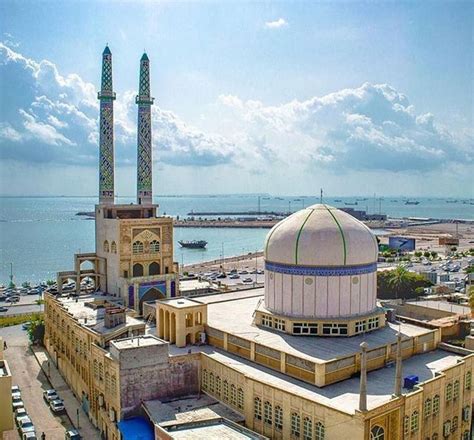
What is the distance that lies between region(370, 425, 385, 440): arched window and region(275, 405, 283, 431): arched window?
4060mm

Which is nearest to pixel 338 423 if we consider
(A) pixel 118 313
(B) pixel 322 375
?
(B) pixel 322 375

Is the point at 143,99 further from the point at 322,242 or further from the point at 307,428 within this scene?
the point at 307,428

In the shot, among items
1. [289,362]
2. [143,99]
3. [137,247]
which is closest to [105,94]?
[143,99]

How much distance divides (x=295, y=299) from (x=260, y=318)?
2653 mm

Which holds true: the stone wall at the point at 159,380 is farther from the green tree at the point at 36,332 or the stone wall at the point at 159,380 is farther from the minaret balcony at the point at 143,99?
the minaret balcony at the point at 143,99

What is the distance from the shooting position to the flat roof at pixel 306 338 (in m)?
26.7

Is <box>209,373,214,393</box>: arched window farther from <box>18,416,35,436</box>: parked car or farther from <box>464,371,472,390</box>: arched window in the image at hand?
<box>464,371,472,390</box>: arched window

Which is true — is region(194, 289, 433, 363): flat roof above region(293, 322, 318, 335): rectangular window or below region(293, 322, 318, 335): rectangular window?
below

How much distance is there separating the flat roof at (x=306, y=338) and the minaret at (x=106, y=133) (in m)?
21.4

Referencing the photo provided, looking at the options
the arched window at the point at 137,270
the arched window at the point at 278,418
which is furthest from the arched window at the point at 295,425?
the arched window at the point at 137,270

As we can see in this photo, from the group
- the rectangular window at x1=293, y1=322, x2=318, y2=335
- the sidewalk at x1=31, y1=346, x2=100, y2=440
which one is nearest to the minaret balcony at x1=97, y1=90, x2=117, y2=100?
the sidewalk at x1=31, y1=346, x2=100, y2=440

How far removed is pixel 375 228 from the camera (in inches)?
7761

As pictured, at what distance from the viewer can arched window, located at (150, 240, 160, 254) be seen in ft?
152

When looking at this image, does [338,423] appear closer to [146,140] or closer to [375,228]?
[146,140]
